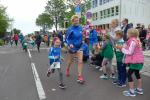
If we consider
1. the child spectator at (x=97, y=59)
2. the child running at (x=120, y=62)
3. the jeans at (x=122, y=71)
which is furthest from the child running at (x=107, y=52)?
the child spectator at (x=97, y=59)

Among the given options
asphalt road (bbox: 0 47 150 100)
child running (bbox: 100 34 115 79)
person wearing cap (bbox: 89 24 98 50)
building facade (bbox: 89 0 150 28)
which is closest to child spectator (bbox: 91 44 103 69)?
asphalt road (bbox: 0 47 150 100)

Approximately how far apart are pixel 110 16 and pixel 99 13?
29.7ft

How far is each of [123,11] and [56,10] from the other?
37.2 m

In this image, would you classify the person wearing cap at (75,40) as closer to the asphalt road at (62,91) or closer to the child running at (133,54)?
the asphalt road at (62,91)

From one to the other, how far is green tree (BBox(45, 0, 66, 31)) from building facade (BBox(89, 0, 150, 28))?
19.9 meters

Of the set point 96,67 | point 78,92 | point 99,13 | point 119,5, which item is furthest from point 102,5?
→ point 78,92

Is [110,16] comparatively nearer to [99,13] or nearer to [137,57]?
[99,13]

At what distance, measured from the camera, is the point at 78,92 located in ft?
31.6

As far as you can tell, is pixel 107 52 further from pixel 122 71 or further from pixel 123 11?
pixel 123 11

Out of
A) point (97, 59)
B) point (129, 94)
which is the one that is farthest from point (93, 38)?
point (129, 94)

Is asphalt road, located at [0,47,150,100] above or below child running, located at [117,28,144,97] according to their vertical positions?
below

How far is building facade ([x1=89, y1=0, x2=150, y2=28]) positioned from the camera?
69.1m

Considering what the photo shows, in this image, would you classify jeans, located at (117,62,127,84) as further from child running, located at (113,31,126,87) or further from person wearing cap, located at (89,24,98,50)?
person wearing cap, located at (89,24,98,50)

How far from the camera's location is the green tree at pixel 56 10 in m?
101
